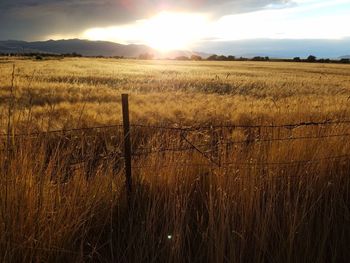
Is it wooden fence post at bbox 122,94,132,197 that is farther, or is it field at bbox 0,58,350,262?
wooden fence post at bbox 122,94,132,197

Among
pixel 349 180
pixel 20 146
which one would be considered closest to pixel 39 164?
pixel 20 146

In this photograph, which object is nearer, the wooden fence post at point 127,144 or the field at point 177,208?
the field at point 177,208

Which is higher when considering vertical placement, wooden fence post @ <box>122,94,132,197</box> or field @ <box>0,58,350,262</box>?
wooden fence post @ <box>122,94,132,197</box>

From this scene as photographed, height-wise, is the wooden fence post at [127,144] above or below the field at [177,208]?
above

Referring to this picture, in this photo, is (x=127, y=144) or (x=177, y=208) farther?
(x=127, y=144)

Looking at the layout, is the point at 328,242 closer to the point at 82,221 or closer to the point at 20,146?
the point at 82,221

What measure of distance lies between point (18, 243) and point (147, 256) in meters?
0.89

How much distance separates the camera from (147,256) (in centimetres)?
339

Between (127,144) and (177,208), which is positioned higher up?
(127,144)

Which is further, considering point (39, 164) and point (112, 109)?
point (112, 109)

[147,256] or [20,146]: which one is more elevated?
[20,146]

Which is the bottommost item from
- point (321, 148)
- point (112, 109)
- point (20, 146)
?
point (112, 109)

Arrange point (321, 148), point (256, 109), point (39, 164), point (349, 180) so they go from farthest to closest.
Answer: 1. point (256, 109)
2. point (321, 148)
3. point (349, 180)
4. point (39, 164)

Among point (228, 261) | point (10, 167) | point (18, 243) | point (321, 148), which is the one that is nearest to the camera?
point (18, 243)
